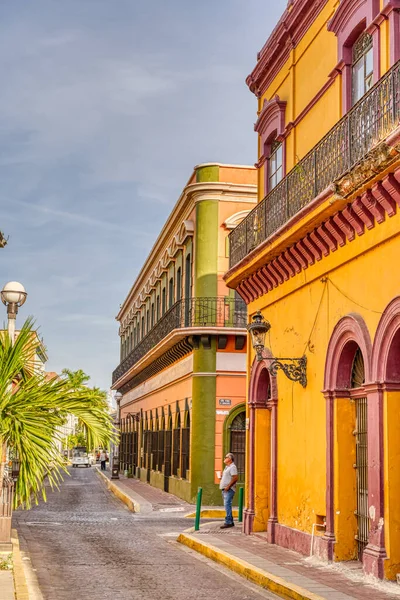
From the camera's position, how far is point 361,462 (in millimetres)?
11312

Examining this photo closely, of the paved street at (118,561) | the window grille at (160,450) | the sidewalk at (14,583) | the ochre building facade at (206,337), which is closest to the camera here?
the sidewalk at (14,583)

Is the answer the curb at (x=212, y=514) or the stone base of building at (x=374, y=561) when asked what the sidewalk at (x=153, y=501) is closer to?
the curb at (x=212, y=514)

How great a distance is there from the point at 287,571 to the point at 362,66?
6886 millimetres

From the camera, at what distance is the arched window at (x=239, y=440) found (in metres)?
24.1

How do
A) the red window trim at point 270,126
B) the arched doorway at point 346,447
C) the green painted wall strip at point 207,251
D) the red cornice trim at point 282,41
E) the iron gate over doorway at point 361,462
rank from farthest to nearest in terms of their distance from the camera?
1. the green painted wall strip at point 207,251
2. the red window trim at point 270,126
3. the red cornice trim at point 282,41
4. the arched doorway at point 346,447
5. the iron gate over doorway at point 361,462

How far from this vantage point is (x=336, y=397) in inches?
462

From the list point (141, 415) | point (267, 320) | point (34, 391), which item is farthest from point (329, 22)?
point (141, 415)

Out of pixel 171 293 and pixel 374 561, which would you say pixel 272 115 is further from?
pixel 171 293

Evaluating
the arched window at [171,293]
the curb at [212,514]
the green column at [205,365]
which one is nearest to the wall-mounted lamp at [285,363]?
the curb at [212,514]

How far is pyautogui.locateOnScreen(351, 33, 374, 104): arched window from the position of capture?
1173cm

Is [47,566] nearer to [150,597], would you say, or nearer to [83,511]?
[150,597]

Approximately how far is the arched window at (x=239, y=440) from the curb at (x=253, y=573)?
9.28m

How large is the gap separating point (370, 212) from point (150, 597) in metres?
5.15

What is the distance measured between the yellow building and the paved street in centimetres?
167
